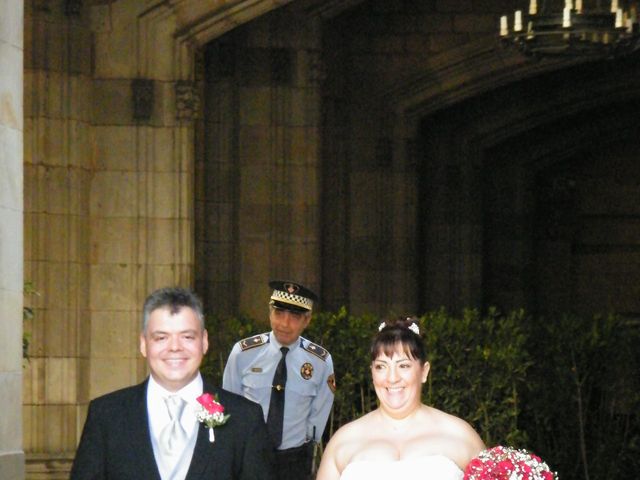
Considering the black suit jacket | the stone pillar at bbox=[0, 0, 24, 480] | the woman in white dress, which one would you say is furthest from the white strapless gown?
the stone pillar at bbox=[0, 0, 24, 480]

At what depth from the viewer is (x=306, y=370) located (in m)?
10.5

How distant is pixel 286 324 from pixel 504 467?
14.3ft

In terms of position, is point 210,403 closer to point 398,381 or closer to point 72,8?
point 398,381

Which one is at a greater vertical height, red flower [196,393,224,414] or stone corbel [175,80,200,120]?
stone corbel [175,80,200,120]

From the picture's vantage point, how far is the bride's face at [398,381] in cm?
655

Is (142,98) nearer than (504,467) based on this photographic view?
No

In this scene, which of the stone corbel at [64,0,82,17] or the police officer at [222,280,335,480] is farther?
the stone corbel at [64,0,82,17]

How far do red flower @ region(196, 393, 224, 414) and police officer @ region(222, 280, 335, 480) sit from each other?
16.2ft

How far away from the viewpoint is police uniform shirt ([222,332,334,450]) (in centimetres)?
1045

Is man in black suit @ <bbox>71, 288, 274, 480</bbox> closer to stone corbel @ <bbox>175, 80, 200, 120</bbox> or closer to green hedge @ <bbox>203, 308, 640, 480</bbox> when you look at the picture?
green hedge @ <bbox>203, 308, 640, 480</bbox>

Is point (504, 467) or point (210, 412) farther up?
point (210, 412)

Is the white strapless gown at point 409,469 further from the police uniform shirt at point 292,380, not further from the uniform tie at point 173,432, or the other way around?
the police uniform shirt at point 292,380

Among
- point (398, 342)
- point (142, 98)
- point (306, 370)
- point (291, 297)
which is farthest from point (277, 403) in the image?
point (142, 98)

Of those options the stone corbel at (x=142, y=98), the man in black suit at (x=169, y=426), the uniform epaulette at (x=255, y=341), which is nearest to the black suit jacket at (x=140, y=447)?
the man in black suit at (x=169, y=426)
